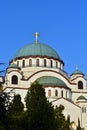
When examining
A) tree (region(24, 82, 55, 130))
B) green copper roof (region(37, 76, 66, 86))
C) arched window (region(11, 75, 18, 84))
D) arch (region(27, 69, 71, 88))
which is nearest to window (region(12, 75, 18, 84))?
arched window (region(11, 75, 18, 84))

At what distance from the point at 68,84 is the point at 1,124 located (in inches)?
1698

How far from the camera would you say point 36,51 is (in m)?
62.5

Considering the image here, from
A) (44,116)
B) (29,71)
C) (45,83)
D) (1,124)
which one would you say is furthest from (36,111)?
(29,71)

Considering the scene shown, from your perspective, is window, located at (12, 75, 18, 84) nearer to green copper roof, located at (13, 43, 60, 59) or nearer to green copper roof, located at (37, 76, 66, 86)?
green copper roof, located at (37, 76, 66, 86)

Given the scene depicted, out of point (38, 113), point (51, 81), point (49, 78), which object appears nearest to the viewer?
point (38, 113)

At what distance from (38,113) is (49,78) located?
31.9m

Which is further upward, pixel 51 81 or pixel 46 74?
pixel 46 74

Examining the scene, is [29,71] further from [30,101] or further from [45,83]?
[30,101]

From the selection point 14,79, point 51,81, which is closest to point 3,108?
point 51,81

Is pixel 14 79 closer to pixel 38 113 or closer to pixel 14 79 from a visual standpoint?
pixel 14 79

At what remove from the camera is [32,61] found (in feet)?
200

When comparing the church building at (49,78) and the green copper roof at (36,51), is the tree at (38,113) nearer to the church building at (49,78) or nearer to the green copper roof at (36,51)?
the church building at (49,78)

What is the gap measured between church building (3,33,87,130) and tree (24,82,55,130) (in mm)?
25897

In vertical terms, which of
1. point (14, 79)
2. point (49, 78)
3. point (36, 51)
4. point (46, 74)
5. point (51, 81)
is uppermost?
point (36, 51)
